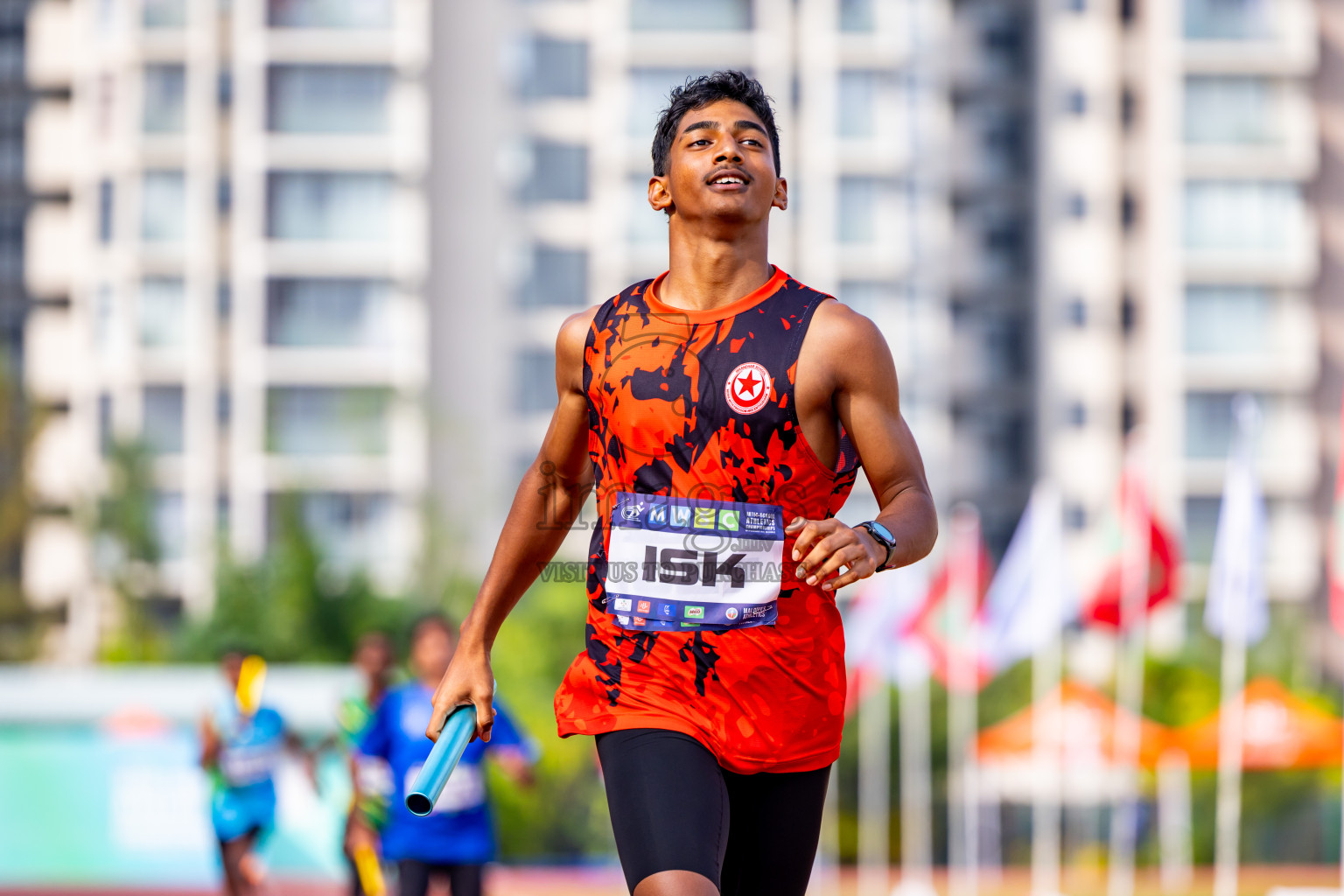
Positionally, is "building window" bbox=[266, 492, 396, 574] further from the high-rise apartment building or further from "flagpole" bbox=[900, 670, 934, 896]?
"flagpole" bbox=[900, 670, 934, 896]

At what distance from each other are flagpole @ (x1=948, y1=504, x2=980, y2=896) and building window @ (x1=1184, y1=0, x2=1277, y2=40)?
2483cm

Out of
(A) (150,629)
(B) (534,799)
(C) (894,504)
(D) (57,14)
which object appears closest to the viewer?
(C) (894,504)

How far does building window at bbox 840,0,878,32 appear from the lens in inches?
2016

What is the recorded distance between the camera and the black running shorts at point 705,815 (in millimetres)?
3373

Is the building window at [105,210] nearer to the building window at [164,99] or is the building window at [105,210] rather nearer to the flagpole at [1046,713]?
the building window at [164,99]

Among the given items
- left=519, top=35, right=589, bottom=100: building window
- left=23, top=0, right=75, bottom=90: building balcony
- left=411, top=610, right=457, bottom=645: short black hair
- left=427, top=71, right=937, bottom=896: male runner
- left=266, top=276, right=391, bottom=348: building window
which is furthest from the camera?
left=23, top=0, right=75, bottom=90: building balcony

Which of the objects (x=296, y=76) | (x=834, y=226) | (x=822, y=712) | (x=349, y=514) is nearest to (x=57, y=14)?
(x=296, y=76)

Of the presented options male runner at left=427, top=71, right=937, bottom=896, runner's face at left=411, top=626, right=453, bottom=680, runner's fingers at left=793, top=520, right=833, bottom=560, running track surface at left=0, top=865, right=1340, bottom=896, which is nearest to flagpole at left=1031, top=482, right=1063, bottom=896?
running track surface at left=0, top=865, right=1340, bottom=896

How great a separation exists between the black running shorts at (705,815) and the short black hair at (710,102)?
1258 mm

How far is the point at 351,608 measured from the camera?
38250 mm

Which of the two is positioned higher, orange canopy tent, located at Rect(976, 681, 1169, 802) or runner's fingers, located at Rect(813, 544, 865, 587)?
runner's fingers, located at Rect(813, 544, 865, 587)

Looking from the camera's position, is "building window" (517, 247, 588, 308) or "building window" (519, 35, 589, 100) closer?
"building window" (517, 247, 588, 308)

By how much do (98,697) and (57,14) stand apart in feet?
132

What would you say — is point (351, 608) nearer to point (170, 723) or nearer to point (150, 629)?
point (150, 629)
